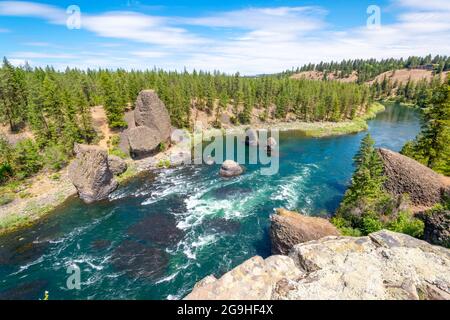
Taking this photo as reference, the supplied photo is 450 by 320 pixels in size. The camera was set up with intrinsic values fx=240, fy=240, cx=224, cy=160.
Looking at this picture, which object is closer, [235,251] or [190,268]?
[190,268]

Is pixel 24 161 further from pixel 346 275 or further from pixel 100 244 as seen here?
pixel 346 275

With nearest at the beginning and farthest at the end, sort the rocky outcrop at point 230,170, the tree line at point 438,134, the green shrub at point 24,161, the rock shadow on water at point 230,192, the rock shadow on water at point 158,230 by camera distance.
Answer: the rock shadow on water at point 158,230 → the tree line at point 438,134 → the rock shadow on water at point 230,192 → the green shrub at point 24,161 → the rocky outcrop at point 230,170

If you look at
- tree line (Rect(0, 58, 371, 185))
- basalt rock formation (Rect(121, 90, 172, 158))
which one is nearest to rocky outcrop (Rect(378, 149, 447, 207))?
basalt rock formation (Rect(121, 90, 172, 158))

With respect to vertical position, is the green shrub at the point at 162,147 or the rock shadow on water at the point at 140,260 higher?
the green shrub at the point at 162,147

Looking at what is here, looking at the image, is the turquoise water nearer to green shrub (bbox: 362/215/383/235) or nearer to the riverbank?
the riverbank

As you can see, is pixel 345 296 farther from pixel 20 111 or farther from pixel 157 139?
pixel 20 111

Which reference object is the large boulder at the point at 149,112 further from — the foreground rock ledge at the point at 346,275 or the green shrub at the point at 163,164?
the foreground rock ledge at the point at 346,275

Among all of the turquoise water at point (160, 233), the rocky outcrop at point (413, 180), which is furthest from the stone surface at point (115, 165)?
the rocky outcrop at point (413, 180)
